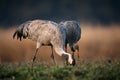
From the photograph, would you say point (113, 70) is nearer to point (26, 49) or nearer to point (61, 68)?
point (61, 68)

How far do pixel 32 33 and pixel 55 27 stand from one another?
838mm

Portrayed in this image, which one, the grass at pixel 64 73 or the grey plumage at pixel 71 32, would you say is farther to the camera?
the grey plumage at pixel 71 32

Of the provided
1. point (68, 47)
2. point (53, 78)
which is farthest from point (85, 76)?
point (68, 47)

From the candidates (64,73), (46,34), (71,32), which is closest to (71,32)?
(71,32)

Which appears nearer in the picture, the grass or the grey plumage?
the grass

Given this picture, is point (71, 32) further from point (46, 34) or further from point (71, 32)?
point (46, 34)

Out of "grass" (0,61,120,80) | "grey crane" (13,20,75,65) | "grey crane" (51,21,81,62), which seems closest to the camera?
"grass" (0,61,120,80)

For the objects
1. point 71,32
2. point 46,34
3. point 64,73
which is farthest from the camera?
point 71,32

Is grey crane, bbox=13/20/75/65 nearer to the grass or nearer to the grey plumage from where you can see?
the grey plumage

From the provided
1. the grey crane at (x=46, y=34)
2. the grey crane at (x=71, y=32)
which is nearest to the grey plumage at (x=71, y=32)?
the grey crane at (x=71, y=32)

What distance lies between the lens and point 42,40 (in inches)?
555

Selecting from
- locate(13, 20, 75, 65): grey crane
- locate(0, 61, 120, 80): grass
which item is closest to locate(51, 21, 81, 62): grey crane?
locate(13, 20, 75, 65): grey crane

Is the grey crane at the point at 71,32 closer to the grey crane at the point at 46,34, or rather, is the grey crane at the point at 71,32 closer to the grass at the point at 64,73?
the grey crane at the point at 46,34

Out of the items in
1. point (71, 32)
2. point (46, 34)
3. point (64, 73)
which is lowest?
point (64, 73)
